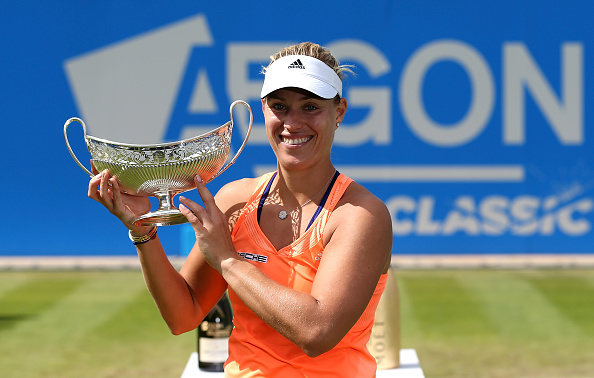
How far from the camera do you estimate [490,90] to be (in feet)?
24.5

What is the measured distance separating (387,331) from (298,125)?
103cm

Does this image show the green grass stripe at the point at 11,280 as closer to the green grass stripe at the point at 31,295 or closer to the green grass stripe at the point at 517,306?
the green grass stripe at the point at 31,295

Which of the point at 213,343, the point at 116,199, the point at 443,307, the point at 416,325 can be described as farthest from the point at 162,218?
the point at 443,307

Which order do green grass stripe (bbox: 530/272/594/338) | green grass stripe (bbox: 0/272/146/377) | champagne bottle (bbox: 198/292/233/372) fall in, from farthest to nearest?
green grass stripe (bbox: 530/272/594/338) < green grass stripe (bbox: 0/272/146/377) < champagne bottle (bbox: 198/292/233/372)

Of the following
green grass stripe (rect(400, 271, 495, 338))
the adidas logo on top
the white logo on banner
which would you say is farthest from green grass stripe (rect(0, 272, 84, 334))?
the adidas logo on top

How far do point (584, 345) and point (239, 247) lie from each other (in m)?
3.74

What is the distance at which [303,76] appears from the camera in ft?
5.76

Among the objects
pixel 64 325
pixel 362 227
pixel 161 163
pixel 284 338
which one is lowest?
pixel 64 325

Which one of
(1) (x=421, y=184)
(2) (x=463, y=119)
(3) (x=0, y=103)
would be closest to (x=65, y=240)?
(3) (x=0, y=103)

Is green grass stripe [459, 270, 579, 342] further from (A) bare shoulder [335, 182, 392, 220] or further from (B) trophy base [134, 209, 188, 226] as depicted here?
(B) trophy base [134, 209, 188, 226]

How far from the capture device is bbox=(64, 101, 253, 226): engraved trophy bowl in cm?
173

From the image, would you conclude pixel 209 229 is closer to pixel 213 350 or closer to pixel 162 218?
pixel 162 218

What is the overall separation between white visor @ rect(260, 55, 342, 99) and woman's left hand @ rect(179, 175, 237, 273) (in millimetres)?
293

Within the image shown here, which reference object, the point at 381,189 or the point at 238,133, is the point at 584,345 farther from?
the point at 238,133
